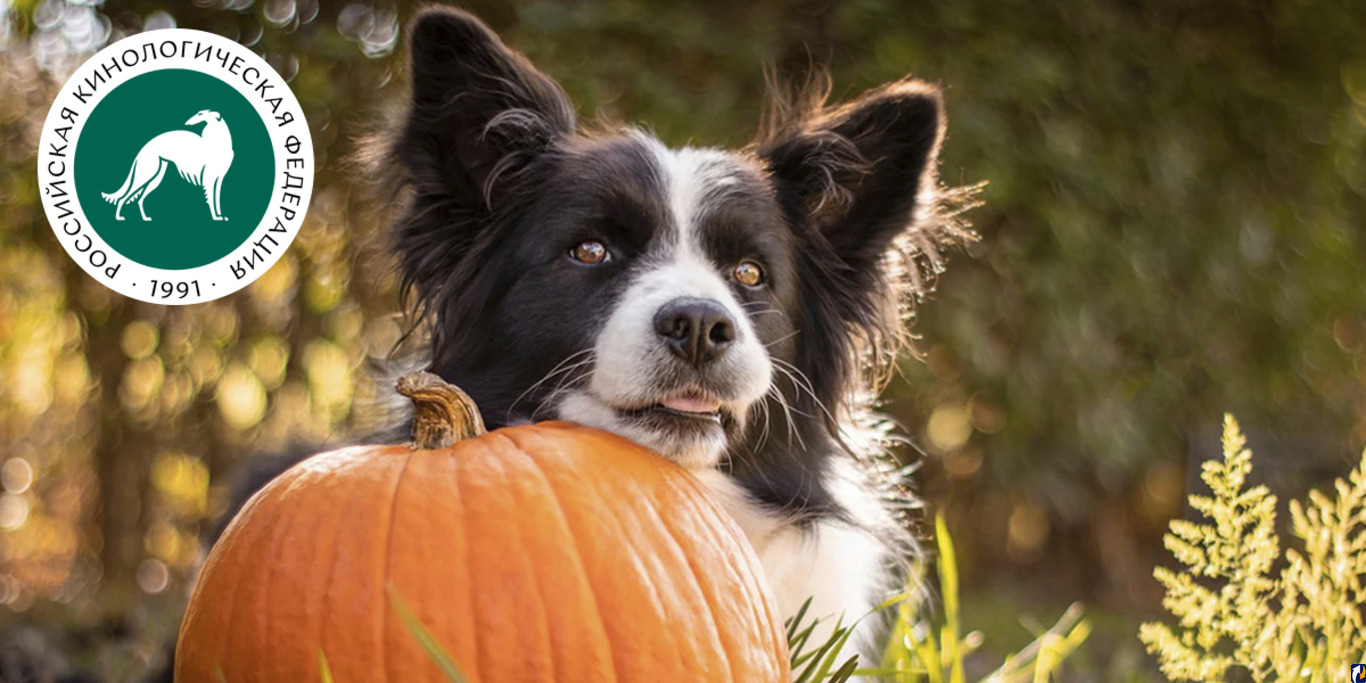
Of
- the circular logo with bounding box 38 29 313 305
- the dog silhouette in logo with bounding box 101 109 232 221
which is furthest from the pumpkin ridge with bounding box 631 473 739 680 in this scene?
the dog silhouette in logo with bounding box 101 109 232 221

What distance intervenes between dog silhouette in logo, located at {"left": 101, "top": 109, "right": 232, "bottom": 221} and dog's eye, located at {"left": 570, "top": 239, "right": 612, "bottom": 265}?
1.34 metres

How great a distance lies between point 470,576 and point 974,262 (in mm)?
4633

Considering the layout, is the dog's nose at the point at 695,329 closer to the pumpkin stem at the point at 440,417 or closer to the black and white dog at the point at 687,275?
the black and white dog at the point at 687,275

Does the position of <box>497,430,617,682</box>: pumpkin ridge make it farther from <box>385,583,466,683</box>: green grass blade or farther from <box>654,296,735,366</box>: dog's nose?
<box>654,296,735,366</box>: dog's nose

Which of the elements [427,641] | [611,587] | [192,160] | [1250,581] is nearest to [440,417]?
[611,587]

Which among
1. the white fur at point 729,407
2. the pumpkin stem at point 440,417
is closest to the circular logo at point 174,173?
the white fur at point 729,407

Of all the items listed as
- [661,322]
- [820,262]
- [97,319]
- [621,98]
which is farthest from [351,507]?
[97,319]

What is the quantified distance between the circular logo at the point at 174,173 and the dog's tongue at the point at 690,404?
1542 mm

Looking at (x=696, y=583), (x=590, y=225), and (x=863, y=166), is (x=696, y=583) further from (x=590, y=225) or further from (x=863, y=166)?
(x=863, y=166)

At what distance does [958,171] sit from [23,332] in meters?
4.77

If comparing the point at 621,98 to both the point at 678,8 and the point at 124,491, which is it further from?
the point at 124,491

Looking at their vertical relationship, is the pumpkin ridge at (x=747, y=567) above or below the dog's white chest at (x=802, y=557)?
above

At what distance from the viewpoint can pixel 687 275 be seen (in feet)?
8.39

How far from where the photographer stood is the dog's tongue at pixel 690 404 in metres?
2.37
